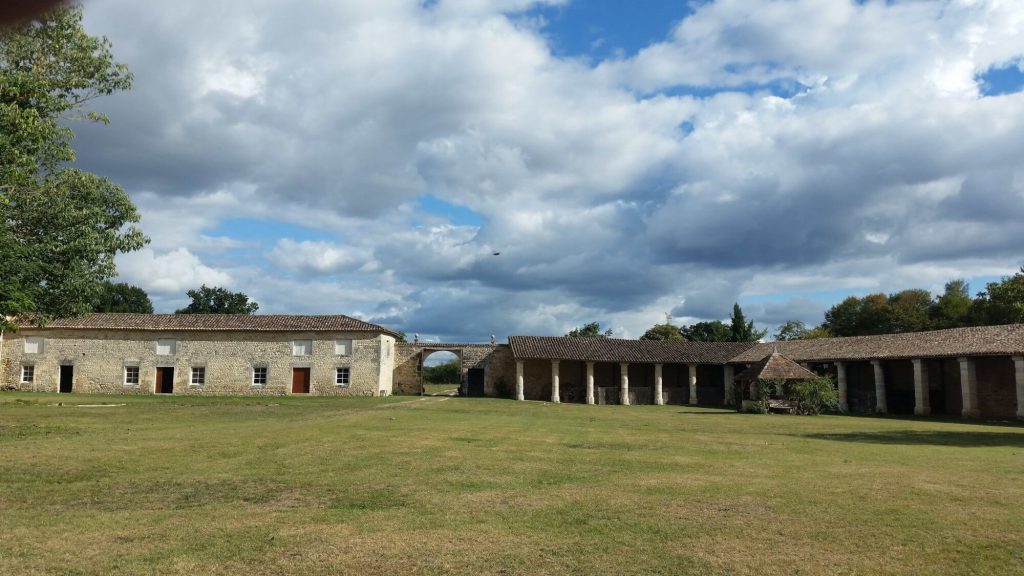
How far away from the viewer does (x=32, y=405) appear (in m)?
25.7

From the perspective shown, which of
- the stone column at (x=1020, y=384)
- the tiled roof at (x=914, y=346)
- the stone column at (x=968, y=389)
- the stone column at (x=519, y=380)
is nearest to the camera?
the stone column at (x=1020, y=384)

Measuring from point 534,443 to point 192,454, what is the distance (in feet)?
20.4

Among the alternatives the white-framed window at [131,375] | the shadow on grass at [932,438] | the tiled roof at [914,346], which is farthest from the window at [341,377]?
the shadow on grass at [932,438]

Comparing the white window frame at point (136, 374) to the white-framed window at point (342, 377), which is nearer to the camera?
the white window frame at point (136, 374)

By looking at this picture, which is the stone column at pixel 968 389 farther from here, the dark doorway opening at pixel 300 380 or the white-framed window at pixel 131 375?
the white-framed window at pixel 131 375

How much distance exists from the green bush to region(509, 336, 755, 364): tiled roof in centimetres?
1085

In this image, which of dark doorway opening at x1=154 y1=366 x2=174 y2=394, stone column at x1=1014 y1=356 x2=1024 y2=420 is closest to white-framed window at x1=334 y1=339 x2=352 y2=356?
dark doorway opening at x1=154 y1=366 x2=174 y2=394

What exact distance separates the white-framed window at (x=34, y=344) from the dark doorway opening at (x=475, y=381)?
22.7 metres

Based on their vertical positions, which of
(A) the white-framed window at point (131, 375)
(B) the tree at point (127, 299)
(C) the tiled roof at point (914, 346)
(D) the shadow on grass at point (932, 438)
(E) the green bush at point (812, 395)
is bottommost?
(D) the shadow on grass at point (932, 438)

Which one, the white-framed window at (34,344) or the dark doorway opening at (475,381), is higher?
the white-framed window at (34,344)

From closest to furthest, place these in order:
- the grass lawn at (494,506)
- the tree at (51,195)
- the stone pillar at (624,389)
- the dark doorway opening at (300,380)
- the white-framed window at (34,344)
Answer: the grass lawn at (494,506) → the tree at (51,195) → the stone pillar at (624,389) → the white-framed window at (34,344) → the dark doorway opening at (300,380)

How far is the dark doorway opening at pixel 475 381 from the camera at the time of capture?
139ft

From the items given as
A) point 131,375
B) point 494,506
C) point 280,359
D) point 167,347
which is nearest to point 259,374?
point 280,359

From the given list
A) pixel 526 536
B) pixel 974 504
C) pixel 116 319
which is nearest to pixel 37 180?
pixel 526 536
